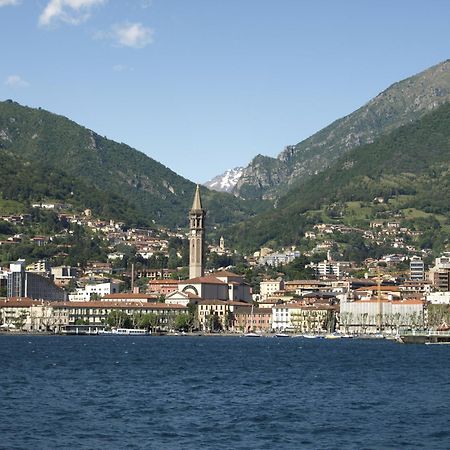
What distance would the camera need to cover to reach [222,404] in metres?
63.5

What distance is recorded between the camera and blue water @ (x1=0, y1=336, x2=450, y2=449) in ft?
169

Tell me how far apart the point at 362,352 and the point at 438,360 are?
16.0 m

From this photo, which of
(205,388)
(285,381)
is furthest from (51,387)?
(285,381)

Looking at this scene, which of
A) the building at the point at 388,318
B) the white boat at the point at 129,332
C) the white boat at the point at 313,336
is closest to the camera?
the white boat at the point at 313,336

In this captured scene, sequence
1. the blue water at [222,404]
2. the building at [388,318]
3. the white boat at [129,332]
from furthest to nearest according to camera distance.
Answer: the building at [388,318]
the white boat at [129,332]
the blue water at [222,404]

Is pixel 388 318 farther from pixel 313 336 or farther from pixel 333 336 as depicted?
pixel 333 336

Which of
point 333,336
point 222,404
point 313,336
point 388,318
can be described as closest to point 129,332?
point 313,336

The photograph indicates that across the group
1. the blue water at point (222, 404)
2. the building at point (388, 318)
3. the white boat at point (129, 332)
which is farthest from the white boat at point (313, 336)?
the blue water at point (222, 404)

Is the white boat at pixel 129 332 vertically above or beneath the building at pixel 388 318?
beneath

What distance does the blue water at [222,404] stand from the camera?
5141 centimetres

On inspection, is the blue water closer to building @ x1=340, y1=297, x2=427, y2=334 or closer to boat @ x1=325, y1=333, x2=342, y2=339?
boat @ x1=325, y1=333, x2=342, y2=339

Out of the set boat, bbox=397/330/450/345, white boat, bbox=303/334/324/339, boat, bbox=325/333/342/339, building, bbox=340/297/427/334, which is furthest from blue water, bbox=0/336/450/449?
building, bbox=340/297/427/334

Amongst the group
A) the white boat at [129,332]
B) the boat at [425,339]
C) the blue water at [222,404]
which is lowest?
the blue water at [222,404]

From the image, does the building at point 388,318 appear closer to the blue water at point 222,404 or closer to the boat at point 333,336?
the boat at point 333,336
